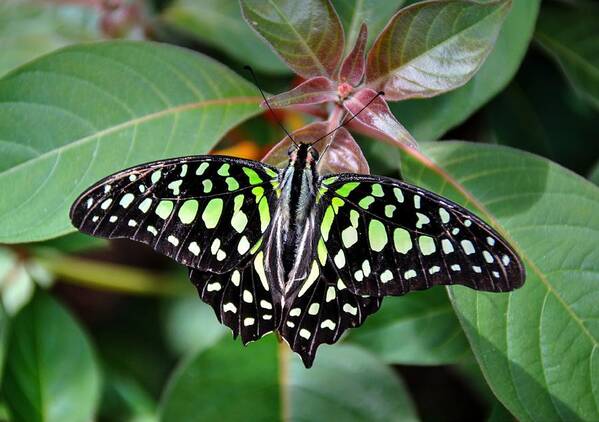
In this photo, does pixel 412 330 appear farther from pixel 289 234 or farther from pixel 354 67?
pixel 354 67

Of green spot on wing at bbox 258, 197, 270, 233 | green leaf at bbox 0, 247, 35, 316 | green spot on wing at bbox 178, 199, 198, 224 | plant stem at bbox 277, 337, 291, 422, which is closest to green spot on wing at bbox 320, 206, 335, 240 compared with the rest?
green spot on wing at bbox 258, 197, 270, 233

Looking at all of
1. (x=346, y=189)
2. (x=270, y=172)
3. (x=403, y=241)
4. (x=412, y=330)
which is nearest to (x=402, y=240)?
(x=403, y=241)

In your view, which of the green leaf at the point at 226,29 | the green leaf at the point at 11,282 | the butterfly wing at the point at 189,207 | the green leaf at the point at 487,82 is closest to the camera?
Result: the butterfly wing at the point at 189,207

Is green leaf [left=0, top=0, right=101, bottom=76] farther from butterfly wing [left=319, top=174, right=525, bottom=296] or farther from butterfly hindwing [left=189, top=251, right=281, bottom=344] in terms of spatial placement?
butterfly wing [left=319, top=174, right=525, bottom=296]

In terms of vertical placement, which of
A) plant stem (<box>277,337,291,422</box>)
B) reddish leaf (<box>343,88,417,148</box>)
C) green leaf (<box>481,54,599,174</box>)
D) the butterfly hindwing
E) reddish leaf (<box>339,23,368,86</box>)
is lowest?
plant stem (<box>277,337,291,422</box>)

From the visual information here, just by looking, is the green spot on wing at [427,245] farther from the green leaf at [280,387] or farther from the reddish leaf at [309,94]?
the green leaf at [280,387]

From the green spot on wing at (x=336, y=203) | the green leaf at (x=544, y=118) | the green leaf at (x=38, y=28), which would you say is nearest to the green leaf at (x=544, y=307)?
the green spot on wing at (x=336, y=203)

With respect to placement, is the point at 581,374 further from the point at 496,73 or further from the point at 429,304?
the point at 496,73
